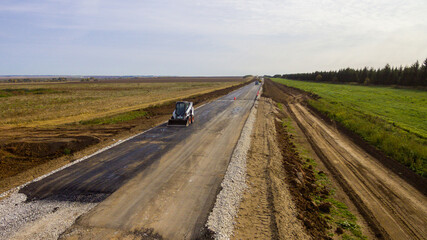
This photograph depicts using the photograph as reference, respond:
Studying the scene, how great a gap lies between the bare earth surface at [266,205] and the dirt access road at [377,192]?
96.8 inches

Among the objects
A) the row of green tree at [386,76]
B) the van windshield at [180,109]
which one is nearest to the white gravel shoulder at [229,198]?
the van windshield at [180,109]

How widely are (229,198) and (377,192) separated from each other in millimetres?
6019

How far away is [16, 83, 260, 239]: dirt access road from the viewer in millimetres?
6262

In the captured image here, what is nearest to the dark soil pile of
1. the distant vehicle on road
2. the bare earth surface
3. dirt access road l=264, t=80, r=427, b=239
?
the bare earth surface

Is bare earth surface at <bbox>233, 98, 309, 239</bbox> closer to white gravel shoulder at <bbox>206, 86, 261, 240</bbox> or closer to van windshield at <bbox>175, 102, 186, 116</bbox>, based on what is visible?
white gravel shoulder at <bbox>206, 86, 261, 240</bbox>

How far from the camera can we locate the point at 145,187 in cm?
→ 849

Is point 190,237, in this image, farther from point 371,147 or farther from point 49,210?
point 371,147

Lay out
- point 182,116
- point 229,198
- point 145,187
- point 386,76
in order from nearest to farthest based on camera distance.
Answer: point 229,198, point 145,187, point 182,116, point 386,76

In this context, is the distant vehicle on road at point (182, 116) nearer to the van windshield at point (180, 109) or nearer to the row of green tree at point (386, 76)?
the van windshield at point (180, 109)

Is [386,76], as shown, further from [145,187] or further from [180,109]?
[145,187]

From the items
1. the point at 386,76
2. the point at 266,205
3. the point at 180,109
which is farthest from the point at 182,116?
the point at 386,76

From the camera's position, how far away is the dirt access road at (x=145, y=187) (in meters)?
6.26

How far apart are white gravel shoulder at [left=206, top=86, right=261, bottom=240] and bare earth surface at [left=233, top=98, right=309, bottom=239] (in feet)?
0.68

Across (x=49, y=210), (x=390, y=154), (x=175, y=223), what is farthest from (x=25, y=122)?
(x=390, y=154)
